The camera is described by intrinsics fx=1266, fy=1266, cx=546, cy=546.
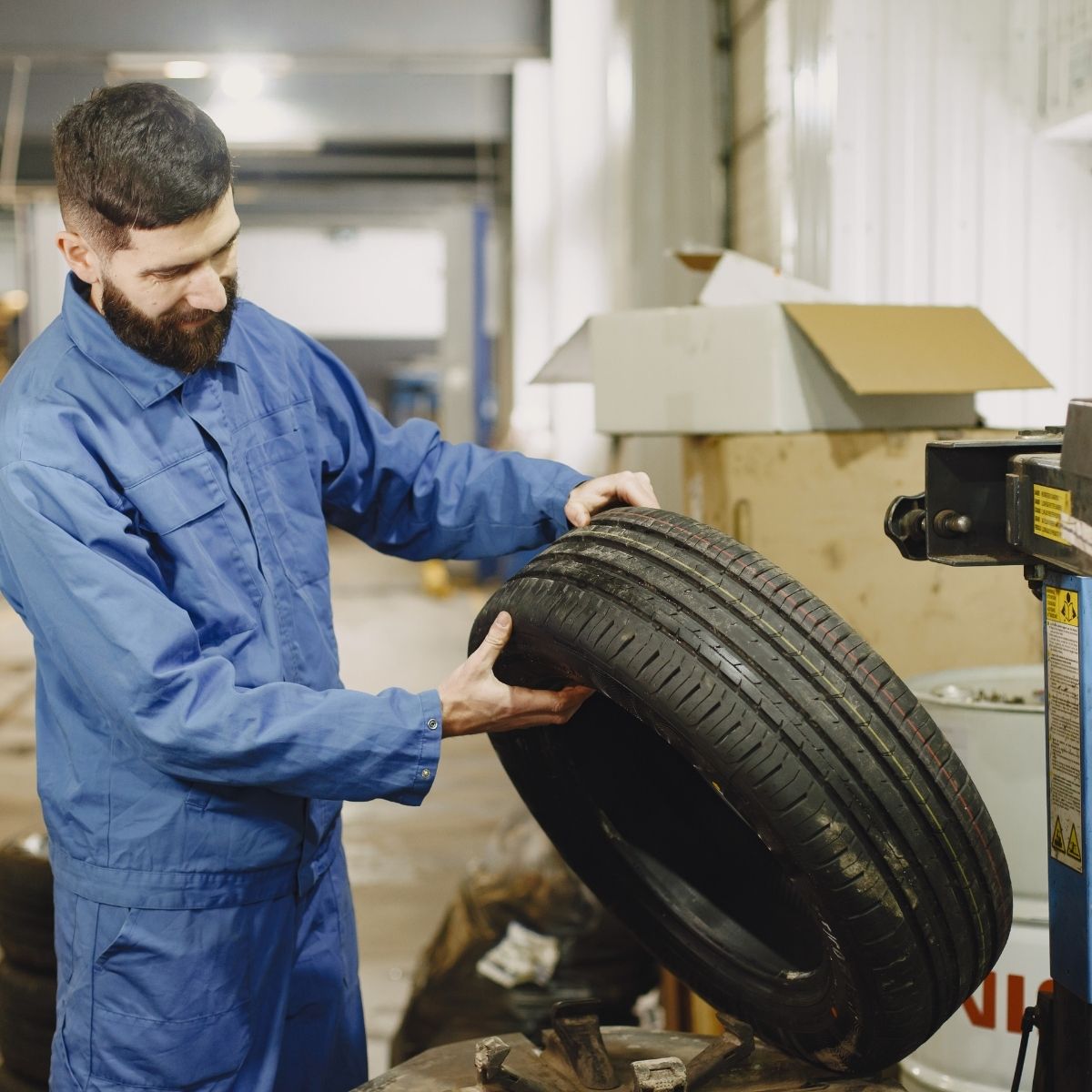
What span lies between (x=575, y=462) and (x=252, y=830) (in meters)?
3.53

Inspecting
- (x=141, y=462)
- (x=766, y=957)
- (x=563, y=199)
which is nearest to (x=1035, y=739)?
(x=766, y=957)

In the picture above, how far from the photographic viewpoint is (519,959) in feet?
7.82

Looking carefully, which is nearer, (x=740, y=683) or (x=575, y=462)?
(x=740, y=683)

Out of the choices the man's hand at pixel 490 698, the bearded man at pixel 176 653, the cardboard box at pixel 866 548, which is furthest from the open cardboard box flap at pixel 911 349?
the man's hand at pixel 490 698

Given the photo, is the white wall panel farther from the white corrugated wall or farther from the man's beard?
the man's beard

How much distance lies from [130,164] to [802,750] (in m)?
0.86

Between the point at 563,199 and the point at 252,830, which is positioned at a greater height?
the point at 563,199

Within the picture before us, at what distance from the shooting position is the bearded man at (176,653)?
1209 mm

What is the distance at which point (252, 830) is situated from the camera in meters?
1.35

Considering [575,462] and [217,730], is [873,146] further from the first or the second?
[575,462]

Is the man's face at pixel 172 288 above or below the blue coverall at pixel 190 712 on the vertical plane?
above

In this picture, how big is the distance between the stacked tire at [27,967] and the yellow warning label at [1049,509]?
1508 millimetres

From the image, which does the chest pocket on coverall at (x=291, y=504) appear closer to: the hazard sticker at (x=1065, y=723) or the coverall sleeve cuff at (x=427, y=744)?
the coverall sleeve cuff at (x=427, y=744)

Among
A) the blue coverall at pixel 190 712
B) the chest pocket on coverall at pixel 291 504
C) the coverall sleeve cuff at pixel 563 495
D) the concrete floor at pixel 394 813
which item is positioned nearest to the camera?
the blue coverall at pixel 190 712
